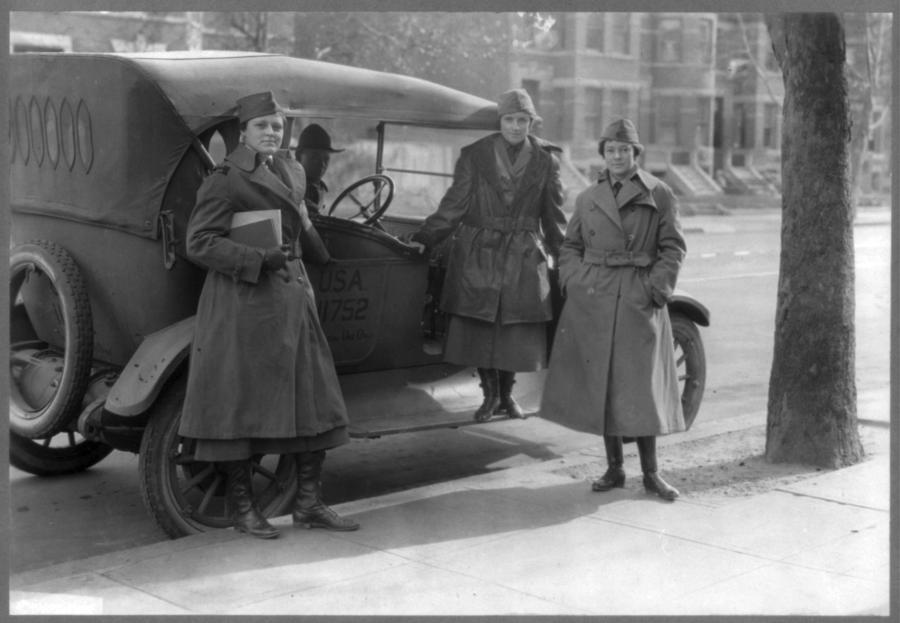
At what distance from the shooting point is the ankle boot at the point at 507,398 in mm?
6719

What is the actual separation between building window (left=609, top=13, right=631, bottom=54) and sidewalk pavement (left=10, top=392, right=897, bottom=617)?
7.67ft

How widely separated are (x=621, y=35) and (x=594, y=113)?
1.97 ft

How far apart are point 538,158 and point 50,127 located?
8.40 feet

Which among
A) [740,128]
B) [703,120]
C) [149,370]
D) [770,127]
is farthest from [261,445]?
[770,127]

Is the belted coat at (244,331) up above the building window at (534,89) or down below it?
below

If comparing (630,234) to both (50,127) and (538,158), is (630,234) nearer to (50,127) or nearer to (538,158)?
(538,158)

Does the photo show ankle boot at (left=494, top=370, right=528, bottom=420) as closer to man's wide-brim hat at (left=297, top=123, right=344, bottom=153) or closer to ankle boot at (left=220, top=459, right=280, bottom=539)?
man's wide-brim hat at (left=297, top=123, right=344, bottom=153)

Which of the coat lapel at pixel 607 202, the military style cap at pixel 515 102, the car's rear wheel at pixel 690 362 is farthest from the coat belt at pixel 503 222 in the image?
the car's rear wheel at pixel 690 362

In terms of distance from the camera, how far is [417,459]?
7277 mm

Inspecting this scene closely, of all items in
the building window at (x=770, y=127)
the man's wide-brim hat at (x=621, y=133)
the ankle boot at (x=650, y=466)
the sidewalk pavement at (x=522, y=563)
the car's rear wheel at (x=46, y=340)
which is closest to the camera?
the sidewalk pavement at (x=522, y=563)

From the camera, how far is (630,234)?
19.8 ft

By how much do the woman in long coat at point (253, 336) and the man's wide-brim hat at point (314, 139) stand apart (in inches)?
56.5

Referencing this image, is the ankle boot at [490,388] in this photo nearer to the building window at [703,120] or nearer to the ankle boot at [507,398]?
the ankle boot at [507,398]

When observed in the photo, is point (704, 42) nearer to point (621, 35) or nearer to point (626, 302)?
point (621, 35)
